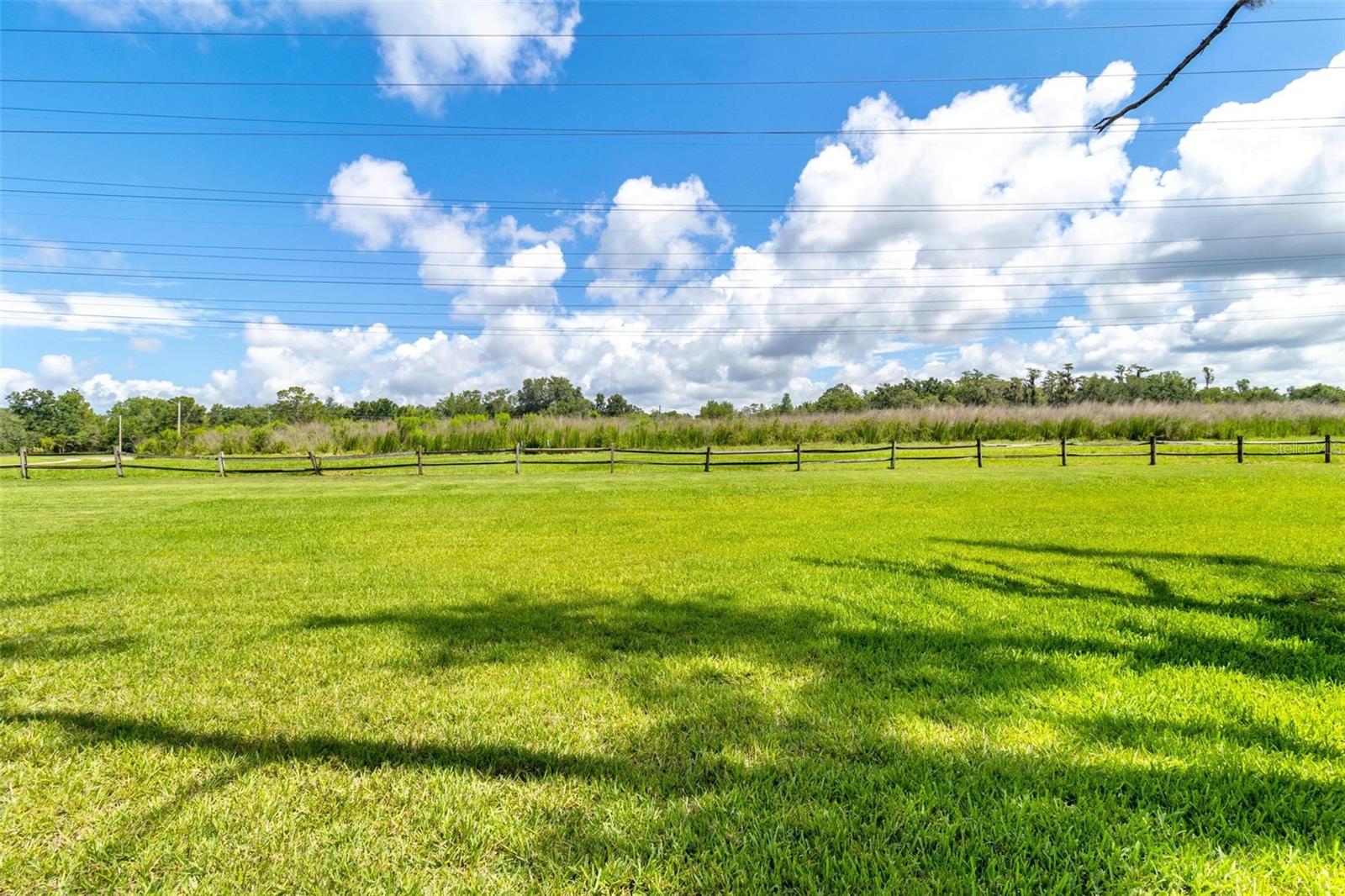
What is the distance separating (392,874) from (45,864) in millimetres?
1146

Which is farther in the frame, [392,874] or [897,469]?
[897,469]

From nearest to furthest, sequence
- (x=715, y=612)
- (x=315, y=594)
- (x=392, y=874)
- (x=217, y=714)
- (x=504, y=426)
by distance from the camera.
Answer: (x=392, y=874) → (x=217, y=714) → (x=715, y=612) → (x=315, y=594) → (x=504, y=426)

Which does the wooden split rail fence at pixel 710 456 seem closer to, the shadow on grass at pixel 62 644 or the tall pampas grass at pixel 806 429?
the tall pampas grass at pixel 806 429

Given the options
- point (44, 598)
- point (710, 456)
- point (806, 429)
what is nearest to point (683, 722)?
point (44, 598)

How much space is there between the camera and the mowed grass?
1.83m

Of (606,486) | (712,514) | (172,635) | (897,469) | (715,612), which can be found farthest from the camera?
(897,469)

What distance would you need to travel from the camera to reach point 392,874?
1791 millimetres

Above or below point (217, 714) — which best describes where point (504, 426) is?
above

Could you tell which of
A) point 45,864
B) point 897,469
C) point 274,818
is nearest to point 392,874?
point 274,818

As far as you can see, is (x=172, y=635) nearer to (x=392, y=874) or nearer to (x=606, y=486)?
(x=392, y=874)

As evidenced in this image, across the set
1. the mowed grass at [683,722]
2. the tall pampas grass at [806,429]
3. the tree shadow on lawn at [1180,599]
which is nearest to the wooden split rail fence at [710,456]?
the tall pampas grass at [806,429]

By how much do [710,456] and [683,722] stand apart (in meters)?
19.3

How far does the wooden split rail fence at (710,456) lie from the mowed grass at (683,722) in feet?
46.4

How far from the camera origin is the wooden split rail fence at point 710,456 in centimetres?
1991
